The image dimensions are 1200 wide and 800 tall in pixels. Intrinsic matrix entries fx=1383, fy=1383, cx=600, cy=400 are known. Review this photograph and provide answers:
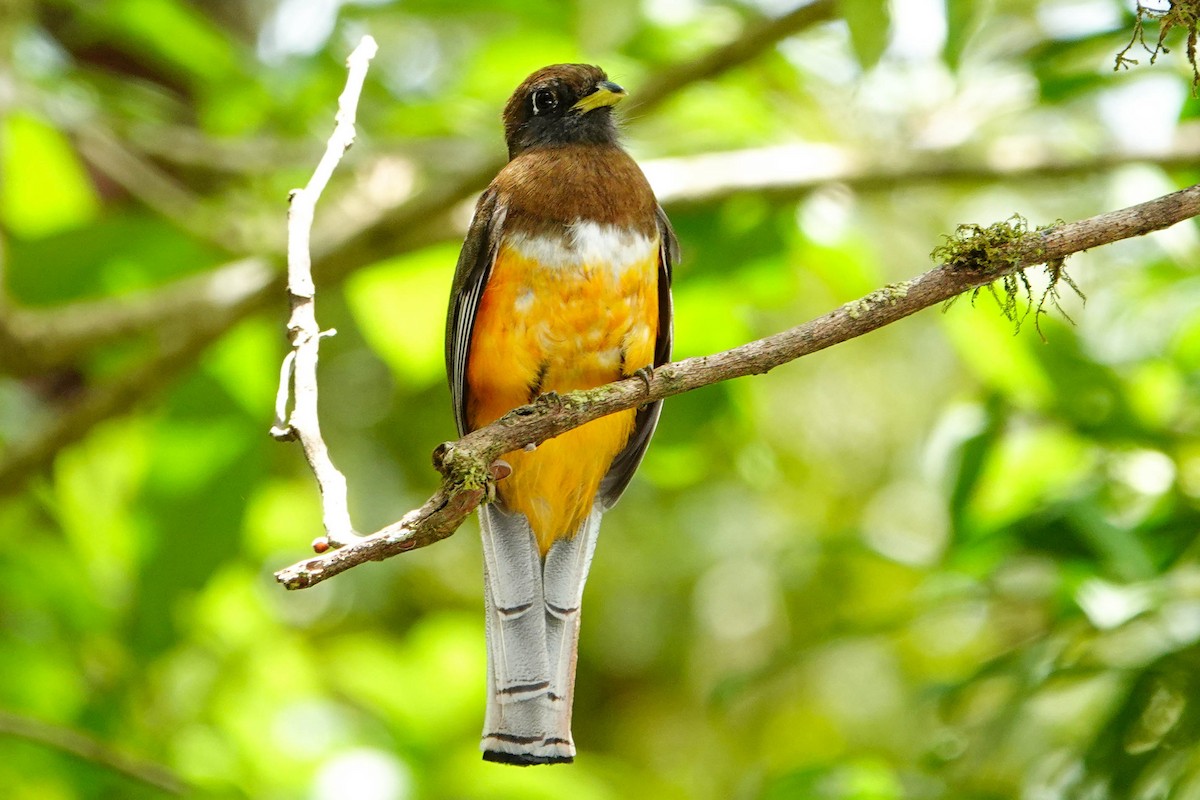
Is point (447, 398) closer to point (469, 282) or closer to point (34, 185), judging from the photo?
point (34, 185)

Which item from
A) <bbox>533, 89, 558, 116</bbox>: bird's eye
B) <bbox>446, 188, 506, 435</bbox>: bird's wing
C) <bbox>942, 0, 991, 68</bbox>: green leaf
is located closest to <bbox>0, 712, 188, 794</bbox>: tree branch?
<bbox>446, 188, 506, 435</bbox>: bird's wing

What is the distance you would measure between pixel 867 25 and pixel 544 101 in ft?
4.06

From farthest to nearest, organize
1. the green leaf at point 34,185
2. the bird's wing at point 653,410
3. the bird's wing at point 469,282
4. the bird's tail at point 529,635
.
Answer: the green leaf at point 34,185 < the bird's wing at point 653,410 < the bird's wing at point 469,282 < the bird's tail at point 529,635

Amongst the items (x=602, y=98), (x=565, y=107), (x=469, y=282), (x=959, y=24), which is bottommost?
(x=469, y=282)

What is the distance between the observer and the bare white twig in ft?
8.01

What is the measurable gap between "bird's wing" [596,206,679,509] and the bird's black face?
381mm

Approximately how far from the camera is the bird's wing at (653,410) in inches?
160

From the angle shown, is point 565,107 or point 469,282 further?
point 565,107

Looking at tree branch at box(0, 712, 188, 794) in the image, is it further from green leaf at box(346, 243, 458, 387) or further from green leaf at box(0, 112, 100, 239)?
green leaf at box(0, 112, 100, 239)

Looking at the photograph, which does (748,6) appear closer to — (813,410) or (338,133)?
(338,133)

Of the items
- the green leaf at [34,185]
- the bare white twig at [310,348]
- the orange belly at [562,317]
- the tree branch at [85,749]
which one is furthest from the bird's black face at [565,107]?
the tree branch at [85,749]

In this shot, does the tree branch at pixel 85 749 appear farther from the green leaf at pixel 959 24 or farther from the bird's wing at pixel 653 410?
the green leaf at pixel 959 24

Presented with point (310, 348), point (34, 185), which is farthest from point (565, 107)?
point (34, 185)

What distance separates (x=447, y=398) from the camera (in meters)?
6.08
